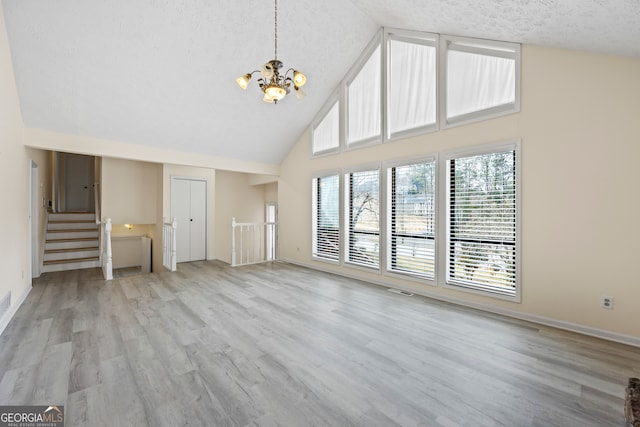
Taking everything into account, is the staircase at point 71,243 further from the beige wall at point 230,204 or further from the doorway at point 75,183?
the beige wall at point 230,204

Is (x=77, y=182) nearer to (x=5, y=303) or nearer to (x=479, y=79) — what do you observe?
(x=5, y=303)

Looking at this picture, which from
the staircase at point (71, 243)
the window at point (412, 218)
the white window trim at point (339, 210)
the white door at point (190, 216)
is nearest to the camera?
the window at point (412, 218)

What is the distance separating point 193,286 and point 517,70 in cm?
583

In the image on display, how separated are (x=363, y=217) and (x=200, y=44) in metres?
3.89

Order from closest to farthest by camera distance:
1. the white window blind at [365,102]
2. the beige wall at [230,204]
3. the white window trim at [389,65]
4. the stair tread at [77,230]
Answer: the white window trim at [389,65]
the white window blind at [365,102]
the stair tread at [77,230]
the beige wall at [230,204]

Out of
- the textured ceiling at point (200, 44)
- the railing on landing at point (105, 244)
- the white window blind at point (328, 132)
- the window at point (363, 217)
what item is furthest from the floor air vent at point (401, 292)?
the railing on landing at point (105, 244)

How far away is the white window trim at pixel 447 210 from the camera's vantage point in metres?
3.44

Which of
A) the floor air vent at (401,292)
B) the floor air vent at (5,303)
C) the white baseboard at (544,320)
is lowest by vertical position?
the floor air vent at (401,292)

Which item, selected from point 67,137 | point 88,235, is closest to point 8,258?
point 67,137

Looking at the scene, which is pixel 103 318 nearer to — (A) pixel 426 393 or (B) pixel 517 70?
(A) pixel 426 393

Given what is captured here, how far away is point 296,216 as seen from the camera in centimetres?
685

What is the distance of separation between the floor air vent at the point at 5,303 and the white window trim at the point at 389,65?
221 inches

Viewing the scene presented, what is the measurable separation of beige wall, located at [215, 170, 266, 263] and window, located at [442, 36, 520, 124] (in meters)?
6.69

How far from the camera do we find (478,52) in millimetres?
3781
